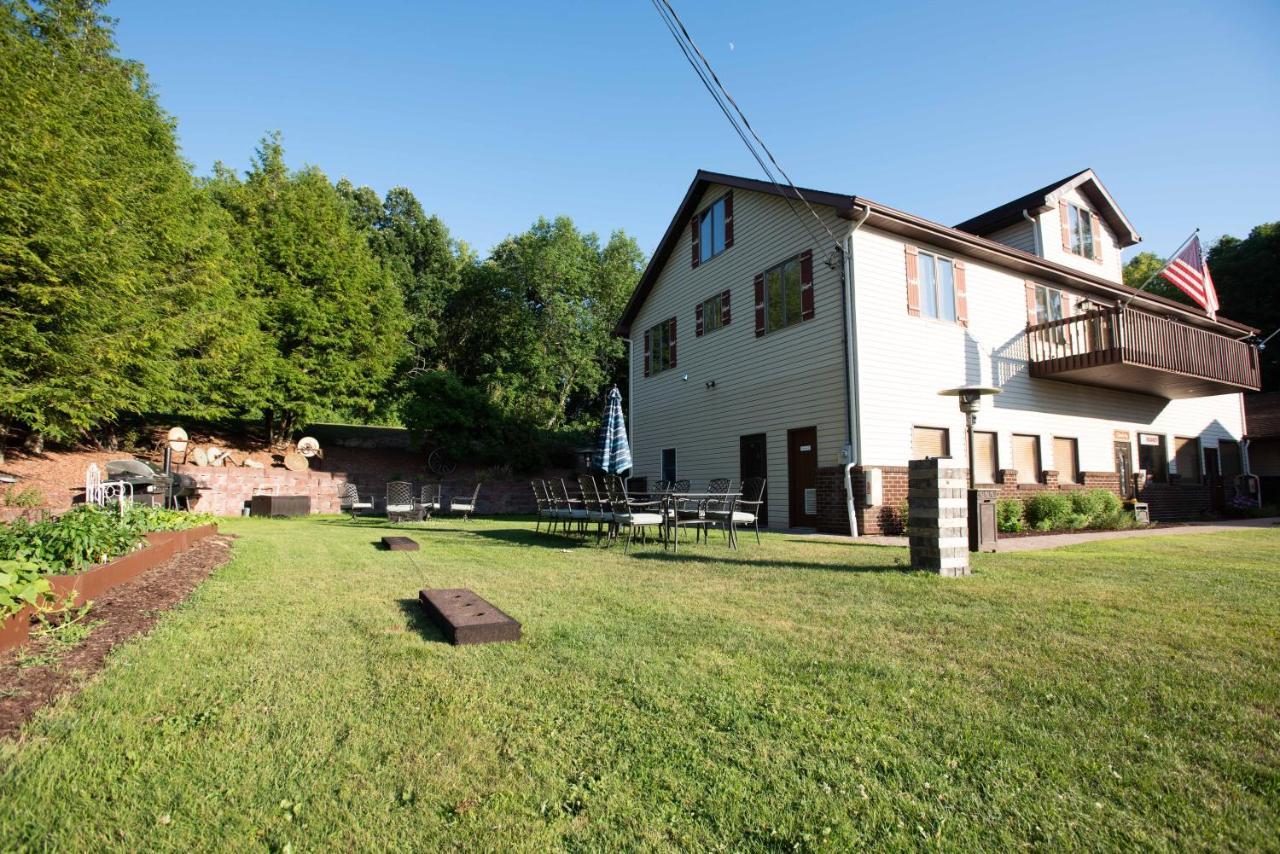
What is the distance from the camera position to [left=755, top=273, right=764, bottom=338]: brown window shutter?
14914 millimetres

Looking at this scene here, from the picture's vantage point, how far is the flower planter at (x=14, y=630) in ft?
10.7

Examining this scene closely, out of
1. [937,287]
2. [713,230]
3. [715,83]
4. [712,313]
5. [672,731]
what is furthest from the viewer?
[713,230]

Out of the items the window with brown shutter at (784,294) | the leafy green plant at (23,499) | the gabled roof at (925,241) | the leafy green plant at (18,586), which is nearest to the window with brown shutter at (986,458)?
the gabled roof at (925,241)

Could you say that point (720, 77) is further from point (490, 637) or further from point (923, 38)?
point (490, 637)

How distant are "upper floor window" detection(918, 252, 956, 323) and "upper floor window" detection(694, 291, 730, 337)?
4.71 m

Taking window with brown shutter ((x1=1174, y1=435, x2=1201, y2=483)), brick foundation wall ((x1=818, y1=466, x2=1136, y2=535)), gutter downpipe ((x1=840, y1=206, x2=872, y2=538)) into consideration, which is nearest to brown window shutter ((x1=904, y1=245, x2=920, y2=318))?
gutter downpipe ((x1=840, y1=206, x2=872, y2=538))

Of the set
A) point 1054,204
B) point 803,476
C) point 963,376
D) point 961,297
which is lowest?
point 803,476

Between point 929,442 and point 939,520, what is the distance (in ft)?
24.3

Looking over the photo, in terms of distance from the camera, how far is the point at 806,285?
13.4 m

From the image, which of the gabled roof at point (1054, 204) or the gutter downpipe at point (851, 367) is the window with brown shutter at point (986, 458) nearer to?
the gutter downpipe at point (851, 367)

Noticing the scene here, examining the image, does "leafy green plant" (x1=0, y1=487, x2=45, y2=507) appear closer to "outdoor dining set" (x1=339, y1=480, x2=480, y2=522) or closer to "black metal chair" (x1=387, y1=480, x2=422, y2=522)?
"outdoor dining set" (x1=339, y1=480, x2=480, y2=522)

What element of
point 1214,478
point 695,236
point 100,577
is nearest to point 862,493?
point 695,236

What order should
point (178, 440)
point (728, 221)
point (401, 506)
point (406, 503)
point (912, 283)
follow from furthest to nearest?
point (178, 440)
point (728, 221)
point (406, 503)
point (401, 506)
point (912, 283)

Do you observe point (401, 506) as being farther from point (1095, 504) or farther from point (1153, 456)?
point (1153, 456)
